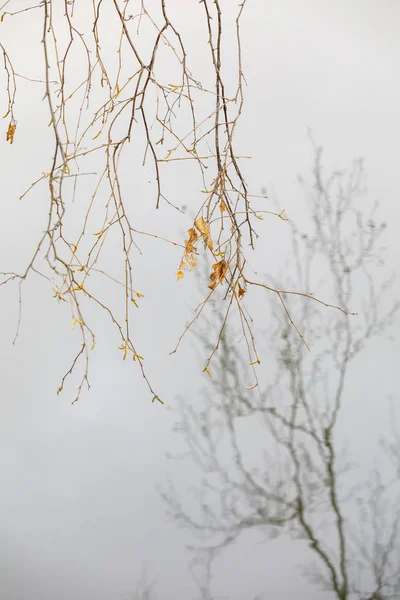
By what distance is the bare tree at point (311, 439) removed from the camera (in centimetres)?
210

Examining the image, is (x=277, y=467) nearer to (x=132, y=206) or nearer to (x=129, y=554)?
(x=129, y=554)

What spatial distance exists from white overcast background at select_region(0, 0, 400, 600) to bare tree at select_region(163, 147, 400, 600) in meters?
0.05

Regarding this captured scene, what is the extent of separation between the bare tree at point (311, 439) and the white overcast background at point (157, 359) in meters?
0.05

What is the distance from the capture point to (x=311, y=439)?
213cm

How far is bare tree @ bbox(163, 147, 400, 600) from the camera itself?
82.7 inches

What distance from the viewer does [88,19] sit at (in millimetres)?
2184

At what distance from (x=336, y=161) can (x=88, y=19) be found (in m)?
0.83

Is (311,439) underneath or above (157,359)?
underneath

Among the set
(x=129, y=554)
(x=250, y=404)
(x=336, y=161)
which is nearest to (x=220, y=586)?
(x=129, y=554)

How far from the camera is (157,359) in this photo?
2.13 metres

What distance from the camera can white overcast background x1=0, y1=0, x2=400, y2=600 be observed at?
206 cm

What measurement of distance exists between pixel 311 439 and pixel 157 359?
49cm

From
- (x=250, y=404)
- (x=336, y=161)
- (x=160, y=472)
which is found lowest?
(x=160, y=472)

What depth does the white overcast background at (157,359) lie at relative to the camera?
2.06 meters
